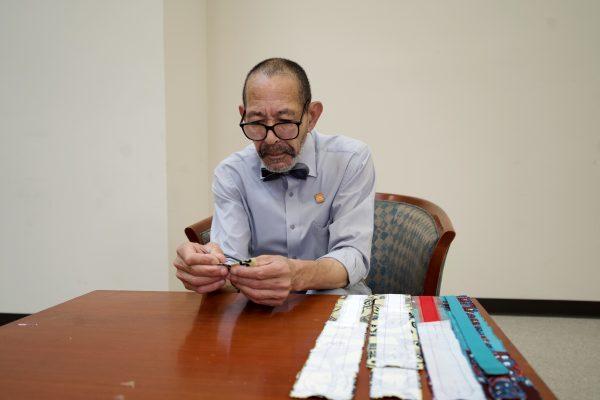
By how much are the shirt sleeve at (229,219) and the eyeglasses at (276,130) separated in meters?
0.27

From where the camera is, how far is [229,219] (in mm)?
1534

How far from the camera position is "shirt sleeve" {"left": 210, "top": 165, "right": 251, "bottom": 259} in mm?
1505

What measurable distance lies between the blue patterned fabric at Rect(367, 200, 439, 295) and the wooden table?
47 cm

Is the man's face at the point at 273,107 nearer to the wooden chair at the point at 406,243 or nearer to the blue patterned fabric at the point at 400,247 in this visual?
the wooden chair at the point at 406,243

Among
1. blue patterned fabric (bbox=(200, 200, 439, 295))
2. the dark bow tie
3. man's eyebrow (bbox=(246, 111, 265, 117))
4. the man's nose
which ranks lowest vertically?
blue patterned fabric (bbox=(200, 200, 439, 295))

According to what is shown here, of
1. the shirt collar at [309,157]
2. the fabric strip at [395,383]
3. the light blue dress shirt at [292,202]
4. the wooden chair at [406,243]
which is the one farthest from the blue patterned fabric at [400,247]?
the fabric strip at [395,383]

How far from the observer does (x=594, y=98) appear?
113 inches

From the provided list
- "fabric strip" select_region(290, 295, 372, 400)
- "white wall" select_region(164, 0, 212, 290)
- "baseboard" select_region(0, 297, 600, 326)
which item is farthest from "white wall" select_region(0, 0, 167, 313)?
"fabric strip" select_region(290, 295, 372, 400)

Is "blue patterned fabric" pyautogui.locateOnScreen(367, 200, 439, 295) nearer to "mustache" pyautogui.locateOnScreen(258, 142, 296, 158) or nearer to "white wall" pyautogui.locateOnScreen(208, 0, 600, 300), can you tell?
"mustache" pyautogui.locateOnScreen(258, 142, 296, 158)

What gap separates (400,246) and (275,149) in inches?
23.9

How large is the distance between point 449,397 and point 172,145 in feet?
7.89

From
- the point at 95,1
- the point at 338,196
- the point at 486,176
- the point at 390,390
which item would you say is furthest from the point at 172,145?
the point at 390,390

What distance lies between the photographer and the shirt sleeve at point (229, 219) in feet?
4.94

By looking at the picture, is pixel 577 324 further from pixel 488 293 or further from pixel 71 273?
pixel 71 273
